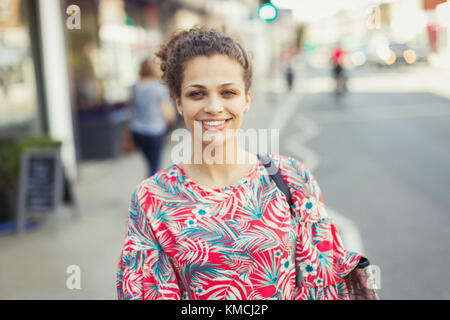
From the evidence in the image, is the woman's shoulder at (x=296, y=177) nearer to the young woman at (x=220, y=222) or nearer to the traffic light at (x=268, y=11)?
the young woman at (x=220, y=222)

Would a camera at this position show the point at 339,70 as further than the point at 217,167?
Yes

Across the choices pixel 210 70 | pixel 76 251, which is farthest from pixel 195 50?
pixel 76 251

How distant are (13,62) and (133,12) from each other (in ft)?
17.8

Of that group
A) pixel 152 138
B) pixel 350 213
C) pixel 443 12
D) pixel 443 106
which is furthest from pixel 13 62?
pixel 443 12

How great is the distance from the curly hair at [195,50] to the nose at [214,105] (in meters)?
0.14

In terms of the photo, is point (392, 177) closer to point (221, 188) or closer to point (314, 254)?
point (314, 254)

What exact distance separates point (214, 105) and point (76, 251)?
13.0 ft

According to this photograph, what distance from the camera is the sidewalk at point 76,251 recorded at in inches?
167

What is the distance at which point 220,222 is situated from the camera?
5.35 ft

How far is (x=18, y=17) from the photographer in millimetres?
7359

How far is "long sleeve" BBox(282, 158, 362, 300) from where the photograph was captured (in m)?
1.71

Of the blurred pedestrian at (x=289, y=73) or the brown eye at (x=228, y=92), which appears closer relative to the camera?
the brown eye at (x=228, y=92)

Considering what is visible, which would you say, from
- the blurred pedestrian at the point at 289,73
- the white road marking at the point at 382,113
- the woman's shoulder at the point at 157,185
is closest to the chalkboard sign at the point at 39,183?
the woman's shoulder at the point at 157,185

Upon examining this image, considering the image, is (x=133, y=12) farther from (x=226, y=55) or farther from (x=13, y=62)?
(x=226, y=55)
